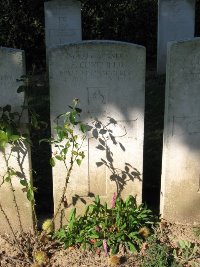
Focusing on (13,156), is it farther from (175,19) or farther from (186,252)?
(175,19)

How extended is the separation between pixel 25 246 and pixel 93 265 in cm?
61

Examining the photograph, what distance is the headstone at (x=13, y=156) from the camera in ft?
10.8

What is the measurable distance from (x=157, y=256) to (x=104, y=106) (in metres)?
1.26

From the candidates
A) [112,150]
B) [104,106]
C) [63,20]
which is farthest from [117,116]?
[63,20]

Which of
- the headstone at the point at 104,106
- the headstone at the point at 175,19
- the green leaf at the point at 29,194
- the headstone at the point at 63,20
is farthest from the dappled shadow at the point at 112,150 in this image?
the headstone at the point at 175,19

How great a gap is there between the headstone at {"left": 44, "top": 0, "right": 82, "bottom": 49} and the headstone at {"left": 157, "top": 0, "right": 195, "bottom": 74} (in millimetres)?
1898

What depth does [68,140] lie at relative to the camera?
356 centimetres

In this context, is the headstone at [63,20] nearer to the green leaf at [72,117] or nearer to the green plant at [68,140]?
the green plant at [68,140]

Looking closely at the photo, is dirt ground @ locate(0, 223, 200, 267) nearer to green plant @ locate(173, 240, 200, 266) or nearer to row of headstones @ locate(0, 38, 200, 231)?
green plant @ locate(173, 240, 200, 266)

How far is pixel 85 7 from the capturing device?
12141mm

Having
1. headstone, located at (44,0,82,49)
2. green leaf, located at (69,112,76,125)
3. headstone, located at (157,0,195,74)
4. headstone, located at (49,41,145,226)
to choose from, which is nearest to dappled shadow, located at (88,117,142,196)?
headstone, located at (49,41,145,226)

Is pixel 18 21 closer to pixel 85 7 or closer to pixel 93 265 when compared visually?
pixel 85 7

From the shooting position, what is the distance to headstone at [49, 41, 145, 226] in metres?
3.37

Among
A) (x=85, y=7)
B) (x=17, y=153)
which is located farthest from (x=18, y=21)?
(x=17, y=153)
